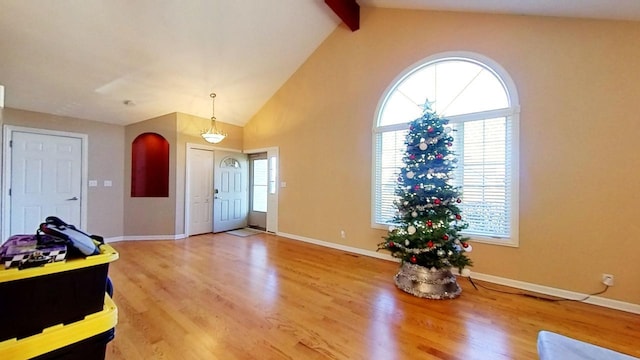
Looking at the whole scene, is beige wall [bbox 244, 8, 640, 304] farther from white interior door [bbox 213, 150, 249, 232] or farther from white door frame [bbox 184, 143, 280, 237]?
white interior door [bbox 213, 150, 249, 232]

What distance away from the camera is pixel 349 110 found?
4.58 m

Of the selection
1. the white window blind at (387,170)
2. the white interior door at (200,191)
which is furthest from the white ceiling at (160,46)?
the white window blind at (387,170)

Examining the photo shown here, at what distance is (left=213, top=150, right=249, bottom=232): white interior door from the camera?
6.01 m

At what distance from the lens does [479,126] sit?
3.30 meters

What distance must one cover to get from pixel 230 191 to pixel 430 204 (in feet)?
15.5

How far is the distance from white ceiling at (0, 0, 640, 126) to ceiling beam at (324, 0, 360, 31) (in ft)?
0.45

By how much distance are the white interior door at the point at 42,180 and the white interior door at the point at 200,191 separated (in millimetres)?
1852

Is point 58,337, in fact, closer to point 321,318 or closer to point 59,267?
point 59,267

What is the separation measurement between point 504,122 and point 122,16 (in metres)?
4.78

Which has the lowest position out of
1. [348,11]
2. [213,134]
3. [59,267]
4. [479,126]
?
[59,267]

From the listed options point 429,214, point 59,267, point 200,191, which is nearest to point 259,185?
point 200,191

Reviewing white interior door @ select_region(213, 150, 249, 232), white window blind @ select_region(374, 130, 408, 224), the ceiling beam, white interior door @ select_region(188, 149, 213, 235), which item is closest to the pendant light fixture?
white interior door @ select_region(188, 149, 213, 235)

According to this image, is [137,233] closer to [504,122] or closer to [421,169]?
Result: [421,169]

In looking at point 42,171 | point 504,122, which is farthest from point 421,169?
point 42,171
